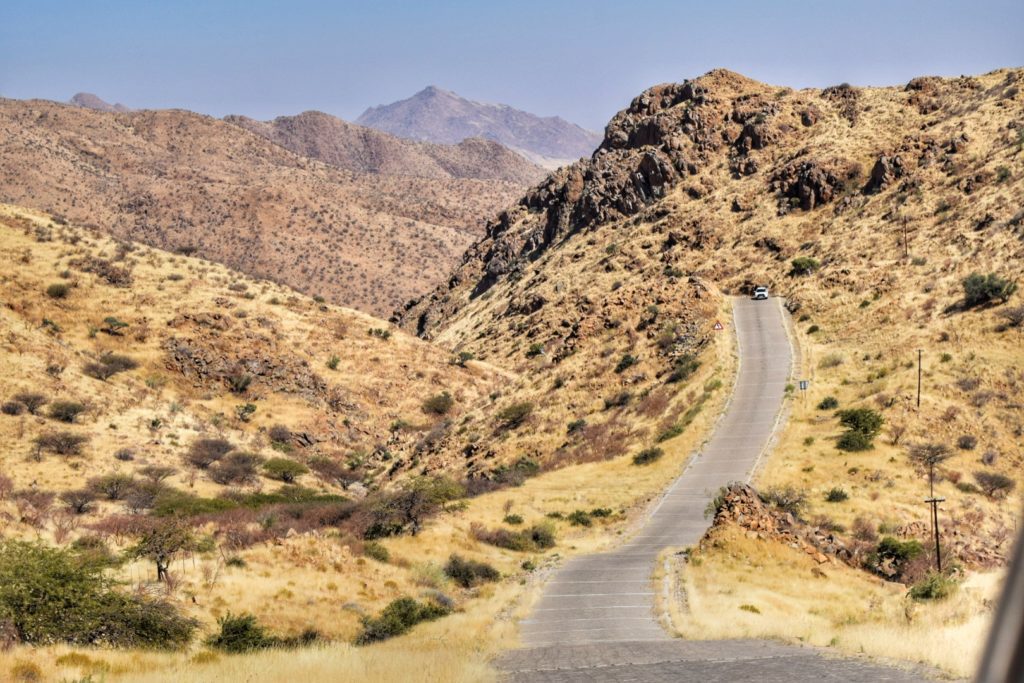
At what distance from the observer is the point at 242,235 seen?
171 meters

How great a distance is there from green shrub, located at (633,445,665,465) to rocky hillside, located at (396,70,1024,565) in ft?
24.0

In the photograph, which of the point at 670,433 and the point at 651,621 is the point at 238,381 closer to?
the point at 670,433

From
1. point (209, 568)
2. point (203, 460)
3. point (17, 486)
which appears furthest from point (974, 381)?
point (17, 486)

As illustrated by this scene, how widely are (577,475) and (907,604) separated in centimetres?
2875

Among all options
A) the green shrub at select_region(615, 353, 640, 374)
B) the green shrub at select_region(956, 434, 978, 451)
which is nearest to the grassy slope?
the green shrub at select_region(615, 353, 640, 374)

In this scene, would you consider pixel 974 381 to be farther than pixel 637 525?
Yes

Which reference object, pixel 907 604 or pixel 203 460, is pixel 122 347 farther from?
pixel 907 604

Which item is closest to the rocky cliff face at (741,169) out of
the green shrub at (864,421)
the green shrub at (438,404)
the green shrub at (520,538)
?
the green shrub at (438,404)

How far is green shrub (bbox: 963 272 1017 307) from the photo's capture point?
181ft

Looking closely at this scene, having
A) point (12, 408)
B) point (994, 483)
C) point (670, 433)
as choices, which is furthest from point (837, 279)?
point (12, 408)

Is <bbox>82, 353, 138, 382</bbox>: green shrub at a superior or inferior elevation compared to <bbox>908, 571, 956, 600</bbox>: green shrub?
superior

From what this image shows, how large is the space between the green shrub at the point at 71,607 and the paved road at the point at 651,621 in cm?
883

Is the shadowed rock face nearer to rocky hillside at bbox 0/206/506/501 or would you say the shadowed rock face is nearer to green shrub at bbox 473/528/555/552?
rocky hillside at bbox 0/206/506/501

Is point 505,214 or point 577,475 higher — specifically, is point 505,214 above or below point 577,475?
above
